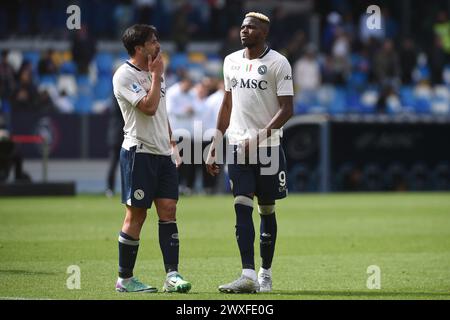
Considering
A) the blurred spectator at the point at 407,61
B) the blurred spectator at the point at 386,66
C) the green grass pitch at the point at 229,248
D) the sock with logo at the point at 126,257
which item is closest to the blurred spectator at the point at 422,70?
the blurred spectator at the point at 407,61

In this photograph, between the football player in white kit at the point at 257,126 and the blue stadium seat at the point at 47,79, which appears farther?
the blue stadium seat at the point at 47,79

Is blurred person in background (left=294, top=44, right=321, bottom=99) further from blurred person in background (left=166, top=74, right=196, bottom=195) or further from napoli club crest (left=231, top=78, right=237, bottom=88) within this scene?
napoli club crest (left=231, top=78, right=237, bottom=88)

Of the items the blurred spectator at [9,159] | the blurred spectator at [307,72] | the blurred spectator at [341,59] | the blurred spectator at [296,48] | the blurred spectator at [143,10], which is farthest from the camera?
the blurred spectator at [341,59]

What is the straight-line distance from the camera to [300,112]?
28.0 meters

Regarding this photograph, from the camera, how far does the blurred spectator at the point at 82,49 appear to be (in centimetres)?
2795

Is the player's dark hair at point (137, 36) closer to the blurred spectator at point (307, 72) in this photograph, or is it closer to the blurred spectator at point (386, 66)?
the blurred spectator at point (307, 72)

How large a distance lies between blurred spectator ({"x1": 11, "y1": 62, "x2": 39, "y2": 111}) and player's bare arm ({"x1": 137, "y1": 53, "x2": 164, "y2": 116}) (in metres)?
Answer: 16.3

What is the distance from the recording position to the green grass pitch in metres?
10.3

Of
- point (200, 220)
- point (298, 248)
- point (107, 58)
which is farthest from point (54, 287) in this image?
point (107, 58)

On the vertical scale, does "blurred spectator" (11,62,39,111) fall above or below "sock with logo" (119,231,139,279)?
above

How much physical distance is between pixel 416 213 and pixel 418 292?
9703 mm

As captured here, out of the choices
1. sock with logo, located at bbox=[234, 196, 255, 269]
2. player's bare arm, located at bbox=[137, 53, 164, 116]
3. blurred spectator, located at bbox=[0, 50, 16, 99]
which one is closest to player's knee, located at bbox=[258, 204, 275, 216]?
sock with logo, located at bbox=[234, 196, 255, 269]

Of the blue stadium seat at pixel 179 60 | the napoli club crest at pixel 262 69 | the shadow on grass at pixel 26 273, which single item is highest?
the blue stadium seat at pixel 179 60
